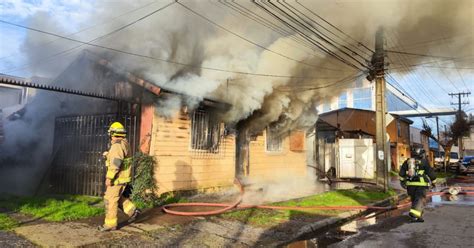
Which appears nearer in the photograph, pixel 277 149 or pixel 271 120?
pixel 271 120

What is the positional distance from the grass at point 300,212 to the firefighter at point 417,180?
59.3 inches

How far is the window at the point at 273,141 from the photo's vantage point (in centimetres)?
1271

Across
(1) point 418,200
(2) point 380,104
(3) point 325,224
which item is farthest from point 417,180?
(2) point 380,104

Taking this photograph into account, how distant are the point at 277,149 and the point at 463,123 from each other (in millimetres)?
29140

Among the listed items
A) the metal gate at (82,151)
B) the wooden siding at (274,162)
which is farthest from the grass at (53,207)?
the wooden siding at (274,162)

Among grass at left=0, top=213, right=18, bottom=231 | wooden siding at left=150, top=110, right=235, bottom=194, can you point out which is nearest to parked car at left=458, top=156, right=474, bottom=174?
wooden siding at left=150, top=110, right=235, bottom=194

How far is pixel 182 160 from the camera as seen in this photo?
28.8 ft

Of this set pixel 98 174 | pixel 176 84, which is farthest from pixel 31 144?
pixel 176 84

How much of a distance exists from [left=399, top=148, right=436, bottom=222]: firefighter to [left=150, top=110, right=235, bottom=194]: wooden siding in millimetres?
4563

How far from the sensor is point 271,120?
465 inches

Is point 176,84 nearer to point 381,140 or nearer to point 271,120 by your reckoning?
point 271,120

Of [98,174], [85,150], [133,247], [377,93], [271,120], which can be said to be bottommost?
[133,247]

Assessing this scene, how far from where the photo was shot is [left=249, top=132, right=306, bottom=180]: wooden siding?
11.9 metres

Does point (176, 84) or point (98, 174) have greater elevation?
point (176, 84)
